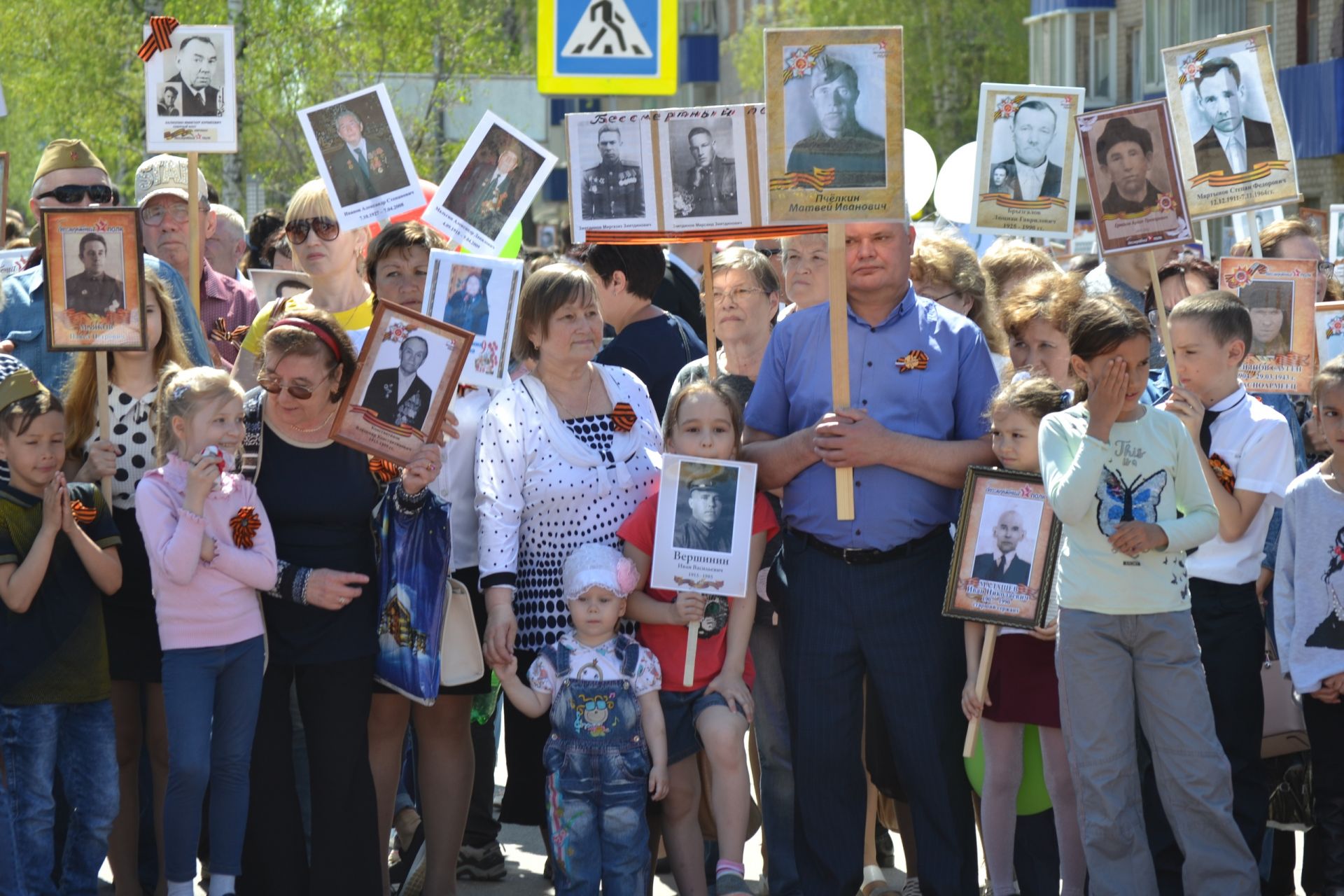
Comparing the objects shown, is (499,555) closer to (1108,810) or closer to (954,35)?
(1108,810)

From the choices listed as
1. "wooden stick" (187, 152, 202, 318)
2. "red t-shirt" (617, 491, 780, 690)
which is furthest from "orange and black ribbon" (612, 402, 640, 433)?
"wooden stick" (187, 152, 202, 318)

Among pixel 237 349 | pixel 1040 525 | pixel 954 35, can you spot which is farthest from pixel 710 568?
pixel 954 35

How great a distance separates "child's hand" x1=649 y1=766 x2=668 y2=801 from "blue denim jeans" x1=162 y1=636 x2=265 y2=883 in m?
1.28

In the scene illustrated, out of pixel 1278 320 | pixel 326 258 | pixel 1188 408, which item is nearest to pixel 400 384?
pixel 326 258

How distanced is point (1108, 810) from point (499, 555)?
2.06 metres

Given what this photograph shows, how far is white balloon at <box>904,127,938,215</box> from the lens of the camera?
911 centimetres

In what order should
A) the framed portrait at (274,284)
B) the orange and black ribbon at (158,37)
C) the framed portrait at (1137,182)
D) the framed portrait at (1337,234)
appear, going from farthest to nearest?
the framed portrait at (1337,234) < the framed portrait at (274,284) < the orange and black ribbon at (158,37) < the framed portrait at (1137,182)

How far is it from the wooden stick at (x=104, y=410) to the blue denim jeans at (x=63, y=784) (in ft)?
2.26

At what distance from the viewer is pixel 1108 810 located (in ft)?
17.1

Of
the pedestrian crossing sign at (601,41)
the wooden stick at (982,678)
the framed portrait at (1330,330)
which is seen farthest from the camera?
the pedestrian crossing sign at (601,41)

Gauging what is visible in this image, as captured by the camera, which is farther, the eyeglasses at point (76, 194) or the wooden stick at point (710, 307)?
the eyeglasses at point (76, 194)

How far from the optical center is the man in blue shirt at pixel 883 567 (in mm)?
5270

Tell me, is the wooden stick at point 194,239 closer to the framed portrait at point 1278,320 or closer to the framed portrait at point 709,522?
the framed portrait at point 709,522

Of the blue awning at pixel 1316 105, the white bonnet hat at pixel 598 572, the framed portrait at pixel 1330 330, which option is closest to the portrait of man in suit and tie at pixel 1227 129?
the framed portrait at pixel 1330 330
